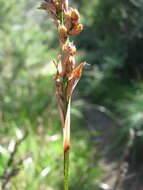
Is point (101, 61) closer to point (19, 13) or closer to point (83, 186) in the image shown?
point (19, 13)

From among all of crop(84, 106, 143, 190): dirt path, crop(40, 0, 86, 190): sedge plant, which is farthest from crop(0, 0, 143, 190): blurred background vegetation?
crop(40, 0, 86, 190): sedge plant

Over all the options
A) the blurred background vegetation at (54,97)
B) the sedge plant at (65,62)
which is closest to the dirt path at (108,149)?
the blurred background vegetation at (54,97)

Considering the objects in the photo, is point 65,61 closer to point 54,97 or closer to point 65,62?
point 65,62

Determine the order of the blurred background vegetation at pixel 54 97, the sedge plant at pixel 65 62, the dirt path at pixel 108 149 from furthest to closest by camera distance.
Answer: the dirt path at pixel 108 149, the blurred background vegetation at pixel 54 97, the sedge plant at pixel 65 62

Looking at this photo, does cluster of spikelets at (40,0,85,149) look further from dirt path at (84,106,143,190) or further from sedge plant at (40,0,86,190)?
dirt path at (84,106,143,190)

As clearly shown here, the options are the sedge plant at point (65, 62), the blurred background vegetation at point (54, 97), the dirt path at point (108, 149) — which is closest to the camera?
the sedge plant at point (65, 62)

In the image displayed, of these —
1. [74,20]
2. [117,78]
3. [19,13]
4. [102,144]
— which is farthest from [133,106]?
[74,20]

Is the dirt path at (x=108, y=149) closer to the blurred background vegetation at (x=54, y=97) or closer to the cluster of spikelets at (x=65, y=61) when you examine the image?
the blurred background vegetation at (x=54, y=97)
